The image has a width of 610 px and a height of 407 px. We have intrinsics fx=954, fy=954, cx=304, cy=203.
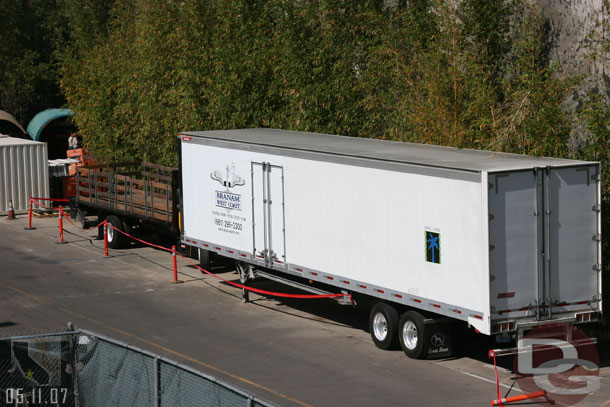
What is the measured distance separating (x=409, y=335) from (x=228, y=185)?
20.5ft

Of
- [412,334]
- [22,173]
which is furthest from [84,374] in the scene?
[22,173]

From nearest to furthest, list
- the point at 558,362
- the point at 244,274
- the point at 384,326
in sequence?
1. the point at 558,362
2. the point at 384,326
3. the point at 244,274

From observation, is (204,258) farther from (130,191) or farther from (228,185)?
(130,191)

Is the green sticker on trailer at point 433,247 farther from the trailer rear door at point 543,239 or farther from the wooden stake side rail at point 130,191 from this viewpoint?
the wooden stake side rail at point 130,191

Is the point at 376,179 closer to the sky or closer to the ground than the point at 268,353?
closer to the sky

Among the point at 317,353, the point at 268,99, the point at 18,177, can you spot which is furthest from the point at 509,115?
the point at 18,177

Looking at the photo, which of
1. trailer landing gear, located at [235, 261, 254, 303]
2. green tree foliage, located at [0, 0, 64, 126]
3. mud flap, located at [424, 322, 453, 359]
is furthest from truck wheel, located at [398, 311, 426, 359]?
green tree foliage, located at [0, 0, 64, 126]

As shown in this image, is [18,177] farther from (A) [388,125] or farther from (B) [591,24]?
(B) [591,24]

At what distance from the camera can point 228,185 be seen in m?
21.4

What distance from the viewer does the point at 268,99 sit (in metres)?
28.1

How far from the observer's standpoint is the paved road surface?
1538 centimetres

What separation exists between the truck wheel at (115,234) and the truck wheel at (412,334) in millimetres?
12883

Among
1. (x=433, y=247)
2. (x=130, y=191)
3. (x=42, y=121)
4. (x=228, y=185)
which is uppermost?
(x=42, y=121)

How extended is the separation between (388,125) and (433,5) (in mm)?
3412
